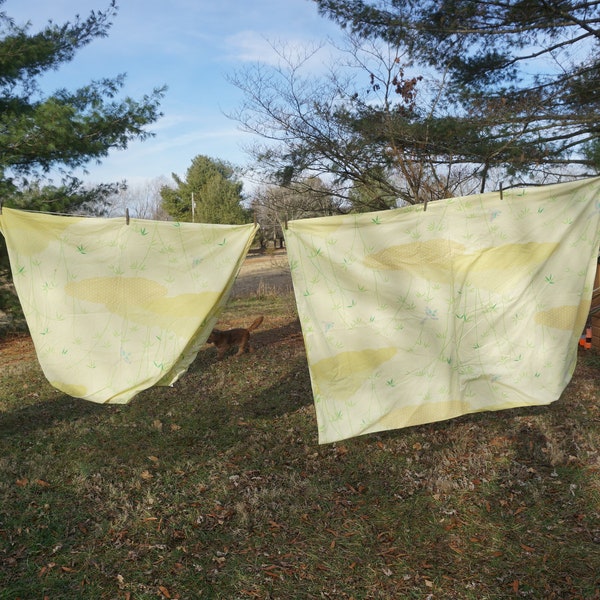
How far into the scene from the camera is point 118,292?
3.43 meters

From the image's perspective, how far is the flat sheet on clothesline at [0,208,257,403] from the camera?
3.40m

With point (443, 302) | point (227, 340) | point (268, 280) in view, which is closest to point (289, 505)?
point (443, 302)

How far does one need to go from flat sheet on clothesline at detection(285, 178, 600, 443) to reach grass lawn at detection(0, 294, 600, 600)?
548 mm

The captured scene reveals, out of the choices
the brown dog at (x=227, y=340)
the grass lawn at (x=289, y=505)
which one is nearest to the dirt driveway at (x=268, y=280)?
the brown dog at (x=227, y=340)

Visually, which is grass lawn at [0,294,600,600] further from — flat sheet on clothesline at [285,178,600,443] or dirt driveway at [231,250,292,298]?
dirt driveway at [231,250,292,298]

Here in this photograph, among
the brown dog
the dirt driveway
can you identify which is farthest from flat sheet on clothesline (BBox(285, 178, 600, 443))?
the dirt driveway

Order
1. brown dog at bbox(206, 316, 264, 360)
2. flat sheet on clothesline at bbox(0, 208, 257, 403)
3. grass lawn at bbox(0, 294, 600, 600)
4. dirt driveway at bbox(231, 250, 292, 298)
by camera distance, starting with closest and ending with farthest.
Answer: grass lawn at bbox(0, 294, 600, 600) → flat sheet on clothesline at bbox(0, 208, 257, 403) → brown dog at bbox(206, 316, 264, 360) → dirt driveway at bbox(231, 250, 292, 298)

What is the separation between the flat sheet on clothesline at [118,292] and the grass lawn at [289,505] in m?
0.79

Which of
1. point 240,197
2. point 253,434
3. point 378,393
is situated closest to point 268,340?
point 253,434

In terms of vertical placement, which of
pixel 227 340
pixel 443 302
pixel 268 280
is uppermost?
pixel 443 302

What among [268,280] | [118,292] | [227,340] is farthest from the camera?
[268,280]

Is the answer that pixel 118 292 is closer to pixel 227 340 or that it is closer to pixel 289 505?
pixel 289 505

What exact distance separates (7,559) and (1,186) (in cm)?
604

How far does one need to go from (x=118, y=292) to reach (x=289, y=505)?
5.47 feet
